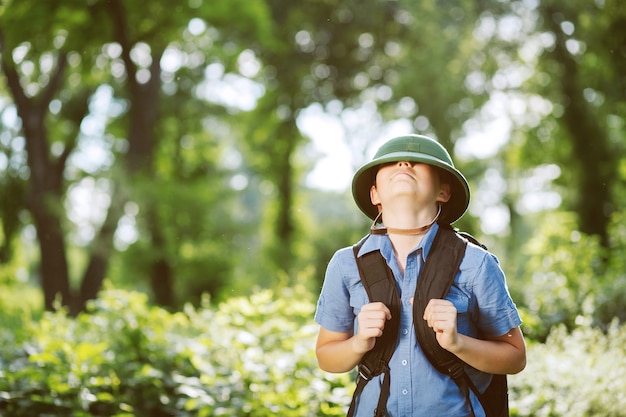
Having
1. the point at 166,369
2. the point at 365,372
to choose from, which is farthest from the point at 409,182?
Answer: the point at 166,369

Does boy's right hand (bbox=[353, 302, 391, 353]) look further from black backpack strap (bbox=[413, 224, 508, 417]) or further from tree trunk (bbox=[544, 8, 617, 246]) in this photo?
tree trunk (bbox=[544, 8, 617, 246])

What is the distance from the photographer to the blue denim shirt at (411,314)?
206 centimetres

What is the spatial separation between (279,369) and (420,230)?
98.3 inches

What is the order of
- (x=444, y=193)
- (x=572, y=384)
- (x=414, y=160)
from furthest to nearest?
(x=572, y=384), (x=444, y=193), (x=414, y=160)

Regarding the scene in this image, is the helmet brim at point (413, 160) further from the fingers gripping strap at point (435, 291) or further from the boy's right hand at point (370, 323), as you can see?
the boy's right hand at point (370, 323)

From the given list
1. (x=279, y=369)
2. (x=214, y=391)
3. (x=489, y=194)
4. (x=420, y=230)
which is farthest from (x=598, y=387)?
(x=489, y=194)

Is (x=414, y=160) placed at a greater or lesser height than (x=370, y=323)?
greater

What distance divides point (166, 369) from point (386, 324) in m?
3.30

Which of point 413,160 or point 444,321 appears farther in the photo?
point 413,160

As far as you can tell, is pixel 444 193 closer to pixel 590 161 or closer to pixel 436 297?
pixel 436 297

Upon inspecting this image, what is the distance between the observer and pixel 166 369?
16.6ft

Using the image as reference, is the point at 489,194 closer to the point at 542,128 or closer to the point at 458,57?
the point at 542,128

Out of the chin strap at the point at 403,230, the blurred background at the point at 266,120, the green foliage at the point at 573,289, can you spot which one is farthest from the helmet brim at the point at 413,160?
the blurred background at the point at 266,120

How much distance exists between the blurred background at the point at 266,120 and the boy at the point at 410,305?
7540 millimetres
